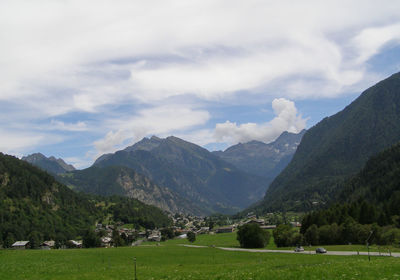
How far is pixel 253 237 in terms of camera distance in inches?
5364

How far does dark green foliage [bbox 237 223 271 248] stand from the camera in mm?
135375

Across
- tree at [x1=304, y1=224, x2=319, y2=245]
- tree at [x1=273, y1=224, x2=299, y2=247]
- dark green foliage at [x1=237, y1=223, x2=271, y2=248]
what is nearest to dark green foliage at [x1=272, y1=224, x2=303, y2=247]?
tree at [x1=273, y1=224, x2=299, y2=247]

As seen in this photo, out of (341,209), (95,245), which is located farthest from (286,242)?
(95,245)

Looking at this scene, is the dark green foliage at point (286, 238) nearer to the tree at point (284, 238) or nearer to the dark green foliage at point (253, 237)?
the tree at point (284, 238)

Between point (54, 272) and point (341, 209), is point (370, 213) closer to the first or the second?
point (341, 209)

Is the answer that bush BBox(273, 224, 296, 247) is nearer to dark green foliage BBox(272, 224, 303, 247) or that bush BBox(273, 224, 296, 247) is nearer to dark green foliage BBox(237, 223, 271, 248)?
dark green foliage BBox(272, 224, 303, 247)

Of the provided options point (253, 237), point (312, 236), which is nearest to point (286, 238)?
point (312, 236)

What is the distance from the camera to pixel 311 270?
29828mm

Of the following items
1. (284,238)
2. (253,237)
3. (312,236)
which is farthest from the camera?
(253,237)

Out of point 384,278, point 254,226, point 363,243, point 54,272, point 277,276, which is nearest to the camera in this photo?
point 384,278

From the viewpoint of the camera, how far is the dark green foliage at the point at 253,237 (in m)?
135

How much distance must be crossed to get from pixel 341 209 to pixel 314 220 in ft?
41.2

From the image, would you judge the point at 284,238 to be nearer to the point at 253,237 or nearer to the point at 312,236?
the point at 312,236

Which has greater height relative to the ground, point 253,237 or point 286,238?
point 253,237
